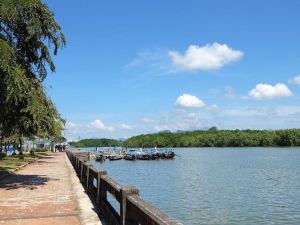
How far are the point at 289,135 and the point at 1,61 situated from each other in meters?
189

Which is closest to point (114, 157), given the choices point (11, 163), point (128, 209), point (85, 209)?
point (11, 163)

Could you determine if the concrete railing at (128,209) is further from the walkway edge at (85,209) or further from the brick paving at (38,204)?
the brick paving at (38,204)

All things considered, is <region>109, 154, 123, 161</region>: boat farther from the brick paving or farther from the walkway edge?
the walkway edge

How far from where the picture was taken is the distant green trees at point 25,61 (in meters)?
19.1

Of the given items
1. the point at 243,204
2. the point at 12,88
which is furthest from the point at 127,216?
the point at 243,204

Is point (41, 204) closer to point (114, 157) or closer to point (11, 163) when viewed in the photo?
point (11, 163)

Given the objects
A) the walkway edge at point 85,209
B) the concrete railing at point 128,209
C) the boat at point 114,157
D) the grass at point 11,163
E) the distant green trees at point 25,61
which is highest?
the distant green trees at point 25,61

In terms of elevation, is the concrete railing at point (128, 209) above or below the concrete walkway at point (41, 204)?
above

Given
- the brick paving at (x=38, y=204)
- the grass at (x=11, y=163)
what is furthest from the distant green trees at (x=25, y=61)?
the grass at (x=11, y=163)

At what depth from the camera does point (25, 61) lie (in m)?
21.4

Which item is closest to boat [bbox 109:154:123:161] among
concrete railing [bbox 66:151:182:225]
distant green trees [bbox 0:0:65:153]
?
distant green trees [bbox 0:0:65:153]

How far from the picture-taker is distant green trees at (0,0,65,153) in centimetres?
1912

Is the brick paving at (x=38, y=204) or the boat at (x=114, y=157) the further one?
the boat at (x=114, y=157)

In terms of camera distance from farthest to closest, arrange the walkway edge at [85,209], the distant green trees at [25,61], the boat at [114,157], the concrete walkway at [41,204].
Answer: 1. the boat at [114,157]
2. the distant green trees at [25,61]
3. the concrete walkway at [41,204]
4. the walkway edge at [85,209]
